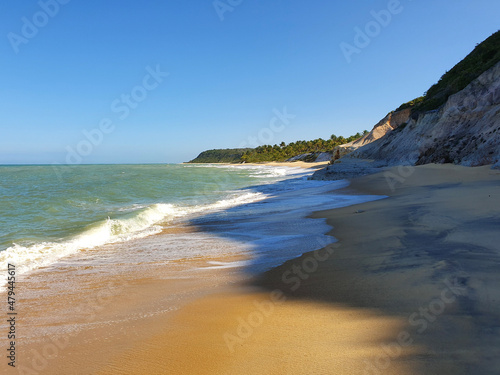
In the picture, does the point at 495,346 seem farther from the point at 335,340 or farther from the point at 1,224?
the point at 1,224

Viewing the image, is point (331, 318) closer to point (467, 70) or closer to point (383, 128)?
point (467, 70)

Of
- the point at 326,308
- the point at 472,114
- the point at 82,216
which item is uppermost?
the point at 472,114

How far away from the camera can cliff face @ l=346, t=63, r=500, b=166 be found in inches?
560

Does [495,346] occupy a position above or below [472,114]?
below

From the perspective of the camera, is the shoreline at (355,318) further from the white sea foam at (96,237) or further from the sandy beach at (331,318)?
the white sea foam at (96,237)

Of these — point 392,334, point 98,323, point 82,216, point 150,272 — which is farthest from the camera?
point 82,216

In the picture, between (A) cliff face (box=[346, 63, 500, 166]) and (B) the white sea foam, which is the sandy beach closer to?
(B) the white sea foam

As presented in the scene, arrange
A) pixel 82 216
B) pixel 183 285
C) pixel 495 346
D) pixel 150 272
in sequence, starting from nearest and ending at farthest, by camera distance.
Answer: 1. pixel 495 346
2. pixel 183 285
3. pixel 150 272
4. pixel 82 216

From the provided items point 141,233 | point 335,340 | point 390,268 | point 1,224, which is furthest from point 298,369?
point 1,224

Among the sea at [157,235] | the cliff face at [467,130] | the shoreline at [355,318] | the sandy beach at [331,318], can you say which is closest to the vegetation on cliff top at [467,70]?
the cliff face at [467,130]

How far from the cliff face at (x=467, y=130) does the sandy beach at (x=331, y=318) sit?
1084cm

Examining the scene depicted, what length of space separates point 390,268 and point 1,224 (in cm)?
1195

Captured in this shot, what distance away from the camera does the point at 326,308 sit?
3414mm

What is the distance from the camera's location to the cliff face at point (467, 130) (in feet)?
46.6
